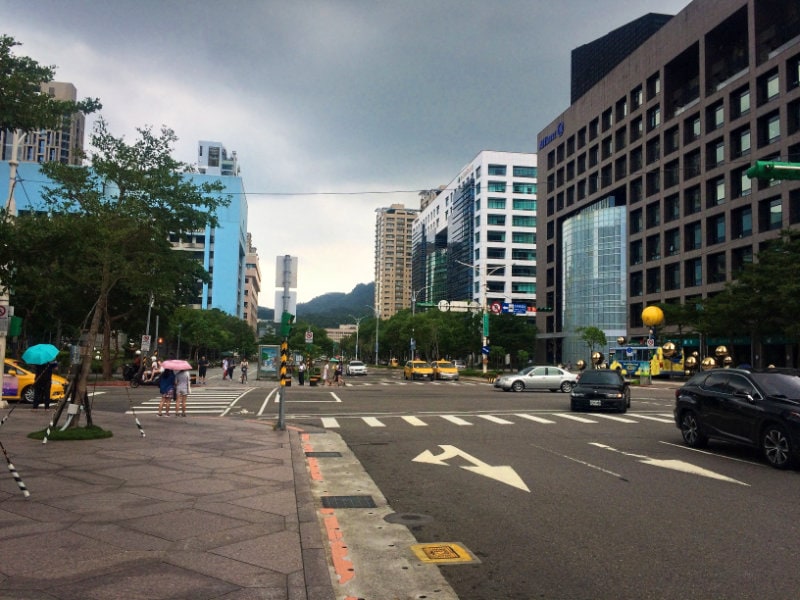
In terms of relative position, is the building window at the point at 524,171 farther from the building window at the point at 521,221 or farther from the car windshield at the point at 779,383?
the car windshield at the point at 779,383

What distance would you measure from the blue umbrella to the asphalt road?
704 cm

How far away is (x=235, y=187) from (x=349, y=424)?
120m

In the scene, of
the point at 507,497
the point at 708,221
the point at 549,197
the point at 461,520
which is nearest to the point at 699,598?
the point at 461,520

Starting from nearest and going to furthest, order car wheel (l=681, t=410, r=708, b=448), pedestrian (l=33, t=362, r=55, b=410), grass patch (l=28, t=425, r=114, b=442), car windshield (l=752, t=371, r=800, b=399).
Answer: car windshield (l=752, t=371, r=800, b=399) → grass patch (l=28, t=425, r=114, b=442) → car wheel (l=681, t=410, r=708, b=448) → pedestrian (l=33, t=362, r=55, b=410)

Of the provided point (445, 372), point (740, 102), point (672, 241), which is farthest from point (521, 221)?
point (445, 372)

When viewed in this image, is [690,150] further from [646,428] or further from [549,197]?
[646,428]

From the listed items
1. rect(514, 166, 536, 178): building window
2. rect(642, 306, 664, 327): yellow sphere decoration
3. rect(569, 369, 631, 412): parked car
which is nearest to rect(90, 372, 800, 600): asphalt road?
rect(569, 369, 631, 412): parked car

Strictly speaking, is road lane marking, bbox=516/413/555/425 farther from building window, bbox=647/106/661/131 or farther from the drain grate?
building window, bbox=647/106/661/131

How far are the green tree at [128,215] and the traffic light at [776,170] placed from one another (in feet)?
45.3

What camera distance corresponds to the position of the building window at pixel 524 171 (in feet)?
407

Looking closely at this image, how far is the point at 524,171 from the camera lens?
124375 mm

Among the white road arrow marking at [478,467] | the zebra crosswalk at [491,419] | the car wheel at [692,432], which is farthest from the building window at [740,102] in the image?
the white road arrow marking at [478,467]

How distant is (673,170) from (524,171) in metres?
61.2

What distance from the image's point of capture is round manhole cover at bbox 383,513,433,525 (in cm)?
683
